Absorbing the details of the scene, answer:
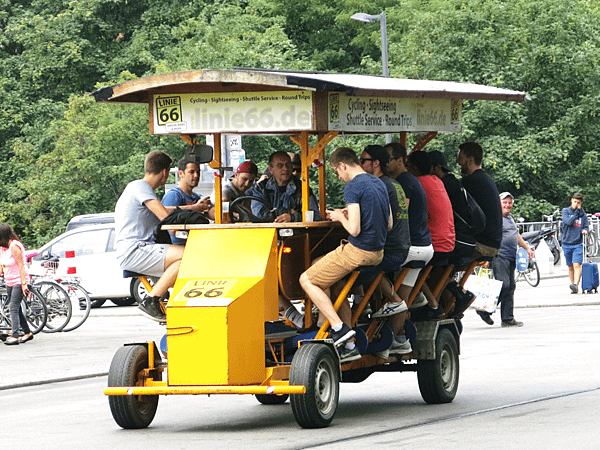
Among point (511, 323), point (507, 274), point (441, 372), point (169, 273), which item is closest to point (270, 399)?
point (441, 372)

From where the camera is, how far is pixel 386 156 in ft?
33.2

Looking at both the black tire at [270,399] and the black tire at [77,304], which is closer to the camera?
the black tire at [270,399]

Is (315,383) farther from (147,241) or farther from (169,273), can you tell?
(147,241)

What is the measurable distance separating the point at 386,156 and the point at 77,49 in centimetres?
3445

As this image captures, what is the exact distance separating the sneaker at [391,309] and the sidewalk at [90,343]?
5.05 m

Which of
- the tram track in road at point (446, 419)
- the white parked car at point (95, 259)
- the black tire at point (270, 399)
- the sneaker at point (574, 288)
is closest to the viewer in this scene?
the tram track in road at point (446, 419)

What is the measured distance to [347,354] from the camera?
947 cm

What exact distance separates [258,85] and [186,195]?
1.69 m

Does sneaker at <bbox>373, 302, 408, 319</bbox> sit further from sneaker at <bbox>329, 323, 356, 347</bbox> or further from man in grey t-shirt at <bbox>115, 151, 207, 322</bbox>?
man in grey t-shirt at <bbox>115, 151, 207, 322</bbox>

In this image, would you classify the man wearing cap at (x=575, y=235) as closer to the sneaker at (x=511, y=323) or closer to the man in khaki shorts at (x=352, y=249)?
the sneaker at (x=511, y=323)

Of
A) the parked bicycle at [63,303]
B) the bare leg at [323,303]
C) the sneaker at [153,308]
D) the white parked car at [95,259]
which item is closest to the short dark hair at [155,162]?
the sneaker at [153,308]

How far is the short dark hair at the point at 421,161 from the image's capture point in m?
11.0

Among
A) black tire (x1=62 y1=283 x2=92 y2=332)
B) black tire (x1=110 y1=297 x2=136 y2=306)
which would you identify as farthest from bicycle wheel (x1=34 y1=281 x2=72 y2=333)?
black tire (x1=110 y1=297 x2=136 y2=306)

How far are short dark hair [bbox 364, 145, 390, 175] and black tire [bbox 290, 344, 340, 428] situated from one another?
1780 mm
